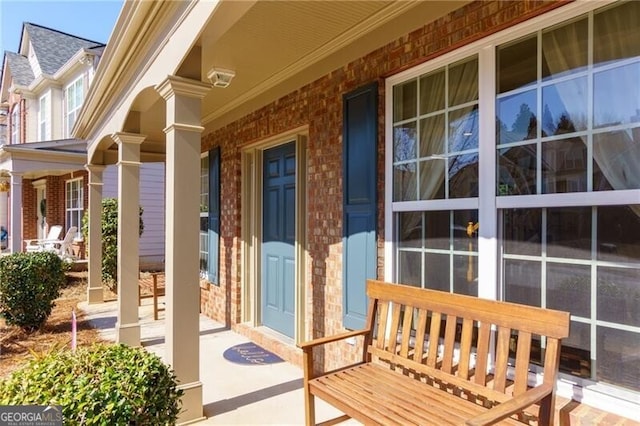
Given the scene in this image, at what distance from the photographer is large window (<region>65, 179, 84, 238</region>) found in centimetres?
1198

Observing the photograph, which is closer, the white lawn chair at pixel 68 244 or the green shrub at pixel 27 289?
the green shrub at pixel 27 289

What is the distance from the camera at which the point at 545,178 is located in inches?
82.8

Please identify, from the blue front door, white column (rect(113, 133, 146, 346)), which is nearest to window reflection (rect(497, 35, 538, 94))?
the blue front door

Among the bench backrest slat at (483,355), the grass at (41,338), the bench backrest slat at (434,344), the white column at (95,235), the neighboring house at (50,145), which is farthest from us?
the neighboring house at (50,145)

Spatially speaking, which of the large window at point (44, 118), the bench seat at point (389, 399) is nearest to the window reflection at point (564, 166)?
the bench seat at point (389, 399)

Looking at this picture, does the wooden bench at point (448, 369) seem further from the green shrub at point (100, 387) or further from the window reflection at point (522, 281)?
the green shrub at point (100, 387)

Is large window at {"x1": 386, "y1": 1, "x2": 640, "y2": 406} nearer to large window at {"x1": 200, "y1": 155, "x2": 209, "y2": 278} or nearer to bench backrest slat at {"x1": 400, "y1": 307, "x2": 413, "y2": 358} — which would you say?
bench backrest slat at {"x1": 400, "y1": 307, "x2": 413, "y2": 358}

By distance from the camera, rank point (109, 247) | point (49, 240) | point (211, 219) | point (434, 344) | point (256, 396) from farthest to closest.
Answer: point (49, 240) → point (109, 247) → point (211, 219) → point (256, 396) → point (434, 344)

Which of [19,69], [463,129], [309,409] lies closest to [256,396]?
[309,409]

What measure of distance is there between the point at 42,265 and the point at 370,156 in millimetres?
4607

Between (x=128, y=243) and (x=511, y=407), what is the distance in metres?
4.18

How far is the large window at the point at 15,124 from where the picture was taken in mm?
15539

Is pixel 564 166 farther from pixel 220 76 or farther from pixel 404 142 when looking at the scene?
pixel 220 76

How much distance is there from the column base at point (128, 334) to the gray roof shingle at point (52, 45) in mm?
12662
